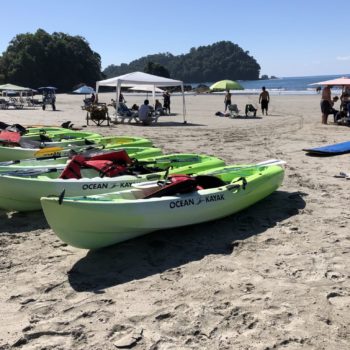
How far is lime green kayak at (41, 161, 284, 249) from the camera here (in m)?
3.88

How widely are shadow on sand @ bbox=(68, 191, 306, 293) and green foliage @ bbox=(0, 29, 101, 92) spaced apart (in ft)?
243

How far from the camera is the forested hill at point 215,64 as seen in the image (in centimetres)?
14375

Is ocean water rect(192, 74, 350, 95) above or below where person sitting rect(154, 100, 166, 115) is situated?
above

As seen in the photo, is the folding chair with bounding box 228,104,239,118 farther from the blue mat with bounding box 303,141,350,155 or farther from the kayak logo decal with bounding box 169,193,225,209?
the kayak logo decal with bounding box 169,193,225,209

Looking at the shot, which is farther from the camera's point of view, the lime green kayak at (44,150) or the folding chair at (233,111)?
the folding chair at (233,111)

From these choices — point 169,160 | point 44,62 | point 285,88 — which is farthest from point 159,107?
point 44,62

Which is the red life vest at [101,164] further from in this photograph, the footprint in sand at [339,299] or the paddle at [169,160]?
the footprint in sand at [339,299]

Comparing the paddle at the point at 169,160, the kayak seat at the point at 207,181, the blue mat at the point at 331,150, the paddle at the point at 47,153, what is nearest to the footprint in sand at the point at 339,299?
the kayak seat at the point at 207,181

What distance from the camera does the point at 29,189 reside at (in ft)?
16.8

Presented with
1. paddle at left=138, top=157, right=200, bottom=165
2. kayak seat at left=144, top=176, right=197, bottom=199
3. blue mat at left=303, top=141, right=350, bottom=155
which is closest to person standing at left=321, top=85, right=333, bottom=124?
blue mat at left=303, top=141, right=350, bottom=155

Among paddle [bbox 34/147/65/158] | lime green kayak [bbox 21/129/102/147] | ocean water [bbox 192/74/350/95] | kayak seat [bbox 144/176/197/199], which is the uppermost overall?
ocean water [bbox 192/74/350/95]

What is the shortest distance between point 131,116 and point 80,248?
1262 centimetres

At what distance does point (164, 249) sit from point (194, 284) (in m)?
0.78

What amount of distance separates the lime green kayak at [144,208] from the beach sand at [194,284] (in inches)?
7.3
